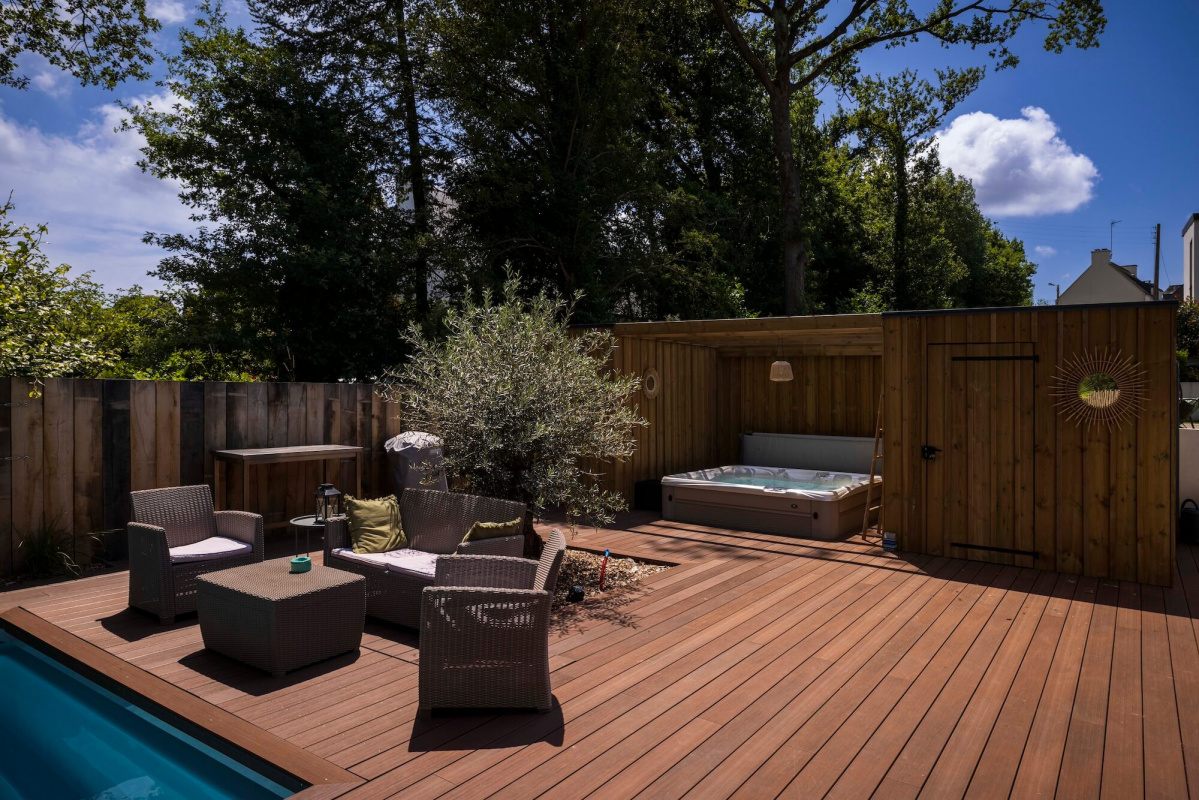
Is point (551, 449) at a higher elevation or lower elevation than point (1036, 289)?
lower

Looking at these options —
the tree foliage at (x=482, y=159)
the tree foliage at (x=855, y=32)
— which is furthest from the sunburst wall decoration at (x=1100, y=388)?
the tree foliage at (x=855, y=32)

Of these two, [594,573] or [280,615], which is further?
[594,573]

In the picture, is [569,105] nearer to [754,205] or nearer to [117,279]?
[754,205]

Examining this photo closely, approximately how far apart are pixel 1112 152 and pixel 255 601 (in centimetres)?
2620

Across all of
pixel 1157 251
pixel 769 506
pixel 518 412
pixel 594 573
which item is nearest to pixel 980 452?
pixel 769 506

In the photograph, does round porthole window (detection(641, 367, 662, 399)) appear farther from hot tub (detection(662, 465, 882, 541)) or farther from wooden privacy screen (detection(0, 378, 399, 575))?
wooden privacy screen (detection(0, 378, 399, 575))

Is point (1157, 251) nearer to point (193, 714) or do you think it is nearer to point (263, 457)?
point (263, 457)

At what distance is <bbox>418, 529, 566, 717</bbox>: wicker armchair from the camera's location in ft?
10.2

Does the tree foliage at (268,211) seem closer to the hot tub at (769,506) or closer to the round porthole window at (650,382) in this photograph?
the round porthole window at (650,382)

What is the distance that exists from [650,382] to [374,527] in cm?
453

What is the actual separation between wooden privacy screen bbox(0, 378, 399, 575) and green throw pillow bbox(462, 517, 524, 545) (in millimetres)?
3251

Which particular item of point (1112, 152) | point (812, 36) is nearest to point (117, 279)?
point (812, 36)

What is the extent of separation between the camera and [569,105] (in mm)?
12789

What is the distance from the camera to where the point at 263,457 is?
20.1ft
